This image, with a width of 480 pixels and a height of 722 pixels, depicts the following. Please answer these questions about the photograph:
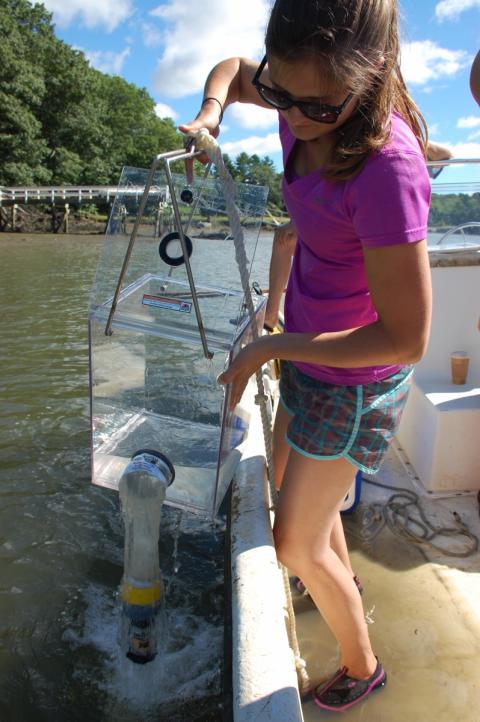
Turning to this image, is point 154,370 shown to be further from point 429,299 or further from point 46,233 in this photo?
point 46,233

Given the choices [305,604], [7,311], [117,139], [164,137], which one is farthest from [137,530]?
[164,137]

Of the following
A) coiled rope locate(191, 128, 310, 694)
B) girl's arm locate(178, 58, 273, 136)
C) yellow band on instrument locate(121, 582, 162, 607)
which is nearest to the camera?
coiled rope locate(191, 128, 310, 694)

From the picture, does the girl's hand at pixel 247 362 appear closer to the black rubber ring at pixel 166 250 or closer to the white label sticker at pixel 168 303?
the white label sticker at pixel 168 303

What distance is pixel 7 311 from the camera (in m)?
10.1

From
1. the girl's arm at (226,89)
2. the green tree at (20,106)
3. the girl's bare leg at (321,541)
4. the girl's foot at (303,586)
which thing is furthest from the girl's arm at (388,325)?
the green tree at (20,106)

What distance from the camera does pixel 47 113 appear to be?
42.6 metres

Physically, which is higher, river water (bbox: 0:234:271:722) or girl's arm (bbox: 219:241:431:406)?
girl's arm (bbox: 219:241:431:406)

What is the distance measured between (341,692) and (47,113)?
4767cm

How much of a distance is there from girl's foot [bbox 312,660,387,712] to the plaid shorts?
2.76 ft

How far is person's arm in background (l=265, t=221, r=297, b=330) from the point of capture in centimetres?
271

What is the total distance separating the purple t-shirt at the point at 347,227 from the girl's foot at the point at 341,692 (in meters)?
1.11

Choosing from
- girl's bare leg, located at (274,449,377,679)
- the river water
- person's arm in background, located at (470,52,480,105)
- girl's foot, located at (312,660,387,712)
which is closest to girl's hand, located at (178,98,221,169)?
person's arm in background, located at (470,52,480,105)

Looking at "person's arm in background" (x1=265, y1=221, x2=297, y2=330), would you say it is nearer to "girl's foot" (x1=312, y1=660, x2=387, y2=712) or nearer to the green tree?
"girl's foot" (x1=312, y1=660, x2=387, y2=712)

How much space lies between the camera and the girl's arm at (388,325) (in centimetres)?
126
